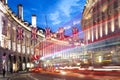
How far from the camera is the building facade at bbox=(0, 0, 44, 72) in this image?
94.9m

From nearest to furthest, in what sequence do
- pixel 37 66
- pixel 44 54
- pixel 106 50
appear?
pixel 106 50 → pixel 44 54 → pixel 37 66

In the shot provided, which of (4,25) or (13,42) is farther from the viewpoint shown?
(13,42)

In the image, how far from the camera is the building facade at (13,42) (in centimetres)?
9488

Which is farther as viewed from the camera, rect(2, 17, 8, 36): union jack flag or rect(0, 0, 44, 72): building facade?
rect(2, 17, 8, 36): union jack flag

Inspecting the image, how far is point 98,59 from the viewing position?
27688 mm

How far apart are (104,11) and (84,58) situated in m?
40.3

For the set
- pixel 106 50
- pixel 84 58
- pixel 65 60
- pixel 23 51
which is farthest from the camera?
pixel 23 51

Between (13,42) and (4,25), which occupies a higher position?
(4,25)

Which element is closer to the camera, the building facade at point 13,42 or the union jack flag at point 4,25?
the building facade at point 13,42

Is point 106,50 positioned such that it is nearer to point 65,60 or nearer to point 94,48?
point 94,48

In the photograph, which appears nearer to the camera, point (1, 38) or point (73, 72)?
point (73, 72)

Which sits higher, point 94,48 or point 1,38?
point 1,38

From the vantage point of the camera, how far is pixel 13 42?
4459 inches

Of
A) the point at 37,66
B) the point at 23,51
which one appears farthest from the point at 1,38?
the point at 23,51
